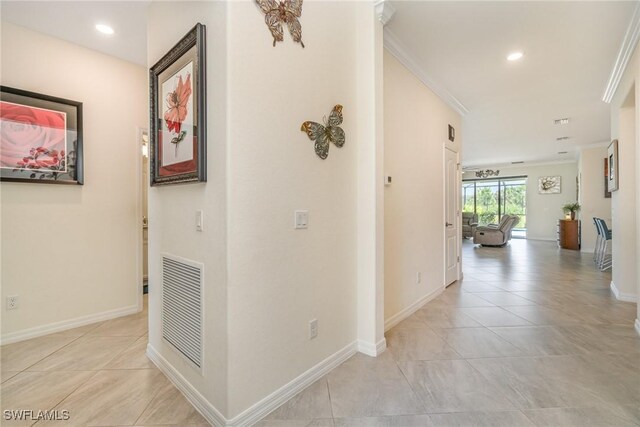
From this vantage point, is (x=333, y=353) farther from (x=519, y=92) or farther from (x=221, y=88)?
(x=519, y=92)

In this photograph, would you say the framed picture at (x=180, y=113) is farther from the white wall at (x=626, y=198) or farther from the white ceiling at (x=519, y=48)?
the white wall at (x=626, y=198)

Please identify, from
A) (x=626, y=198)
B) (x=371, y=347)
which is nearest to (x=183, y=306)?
(x=371, y=347)

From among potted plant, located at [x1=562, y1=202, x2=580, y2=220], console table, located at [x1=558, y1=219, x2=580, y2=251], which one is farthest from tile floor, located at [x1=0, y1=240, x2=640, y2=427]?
potted plant, located at [x1=562, y1=202, x2=580, y2=220]

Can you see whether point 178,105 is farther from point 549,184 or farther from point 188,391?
point 549,184

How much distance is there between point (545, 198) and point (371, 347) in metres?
10.6

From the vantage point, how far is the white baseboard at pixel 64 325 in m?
2.48

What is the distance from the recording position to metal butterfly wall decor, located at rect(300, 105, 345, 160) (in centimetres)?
190

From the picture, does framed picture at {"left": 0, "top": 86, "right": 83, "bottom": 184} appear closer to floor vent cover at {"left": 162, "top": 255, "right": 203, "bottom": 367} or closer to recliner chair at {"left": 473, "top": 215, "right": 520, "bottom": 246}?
floor vent cover at {"left": 162, "top": 255, "right": 203, "bottom": 367}

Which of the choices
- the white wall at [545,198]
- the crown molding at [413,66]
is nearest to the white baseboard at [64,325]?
the crown molding at [413,66]

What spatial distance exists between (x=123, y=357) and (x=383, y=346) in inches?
80.8

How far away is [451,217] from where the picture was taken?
4.29 meters

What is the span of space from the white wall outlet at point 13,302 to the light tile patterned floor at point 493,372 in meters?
2.53

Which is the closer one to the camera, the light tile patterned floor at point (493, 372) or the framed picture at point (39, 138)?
the light tile patterned floor at point (493, 372)

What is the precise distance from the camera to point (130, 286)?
319 cm
